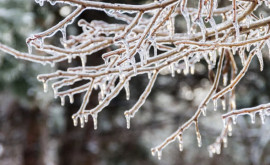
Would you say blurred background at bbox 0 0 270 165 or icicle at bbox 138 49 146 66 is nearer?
icicle at bbox 138 49 146 66

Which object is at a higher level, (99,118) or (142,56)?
(142,56)

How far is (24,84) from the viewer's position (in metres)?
5.46

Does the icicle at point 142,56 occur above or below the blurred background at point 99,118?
above

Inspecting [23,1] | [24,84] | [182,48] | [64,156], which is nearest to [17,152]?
[64,156]

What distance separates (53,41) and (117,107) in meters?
1.70

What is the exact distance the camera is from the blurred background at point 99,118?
5594 millimetres

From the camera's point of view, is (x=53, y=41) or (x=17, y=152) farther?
(x=17, y=152)

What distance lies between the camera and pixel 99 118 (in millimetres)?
6891

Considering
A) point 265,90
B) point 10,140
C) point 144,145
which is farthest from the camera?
point 144,145

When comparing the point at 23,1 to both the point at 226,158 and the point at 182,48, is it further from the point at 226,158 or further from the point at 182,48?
the point at 226,158

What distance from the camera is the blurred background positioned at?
5.59 m

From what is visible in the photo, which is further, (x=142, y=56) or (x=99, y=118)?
(x=99, y=118)

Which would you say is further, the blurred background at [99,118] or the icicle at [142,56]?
the blurred background at [99,118]

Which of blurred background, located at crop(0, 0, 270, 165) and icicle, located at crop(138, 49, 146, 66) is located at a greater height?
icicle, located at crop(138, 49, 146, 66)
